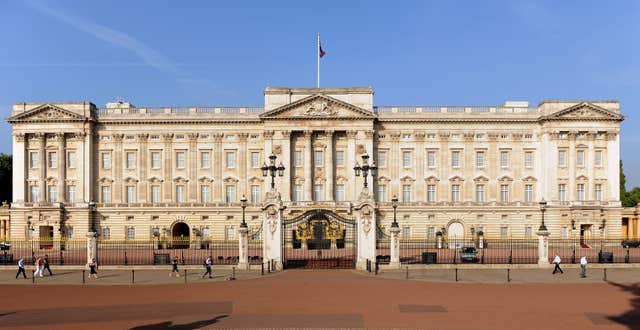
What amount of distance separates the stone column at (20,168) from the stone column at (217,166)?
22893mm

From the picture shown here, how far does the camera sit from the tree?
94.0m

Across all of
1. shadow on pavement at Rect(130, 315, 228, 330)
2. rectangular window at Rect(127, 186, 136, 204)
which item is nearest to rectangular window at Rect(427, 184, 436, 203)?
rectangular window at Rect(127, 186, 136, 204)

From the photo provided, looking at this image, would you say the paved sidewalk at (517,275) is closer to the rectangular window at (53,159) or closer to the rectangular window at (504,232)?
the rectangular window at (504,232)

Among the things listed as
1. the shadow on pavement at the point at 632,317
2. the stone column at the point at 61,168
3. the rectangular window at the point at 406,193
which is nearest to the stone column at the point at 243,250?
the shadow on pavement at the point at 632,317

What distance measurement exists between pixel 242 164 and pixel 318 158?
9538 millimetres

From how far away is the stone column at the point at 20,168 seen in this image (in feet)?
224

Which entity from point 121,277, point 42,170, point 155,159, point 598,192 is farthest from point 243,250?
point 598,192

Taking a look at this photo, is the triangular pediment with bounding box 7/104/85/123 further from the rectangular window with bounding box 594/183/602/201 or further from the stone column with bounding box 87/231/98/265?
the rectangular window with bounding box 594/183/602/201

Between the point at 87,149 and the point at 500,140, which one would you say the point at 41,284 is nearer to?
the point at 87,149

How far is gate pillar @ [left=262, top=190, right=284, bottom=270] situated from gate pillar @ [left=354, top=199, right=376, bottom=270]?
18.5 feet

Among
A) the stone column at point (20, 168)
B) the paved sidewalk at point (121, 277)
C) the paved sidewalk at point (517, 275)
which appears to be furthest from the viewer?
the stone column at point (20, 168)

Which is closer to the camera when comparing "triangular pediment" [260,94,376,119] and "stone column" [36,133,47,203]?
"triangular pediment" [260,94,376,119]

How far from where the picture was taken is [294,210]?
218ft

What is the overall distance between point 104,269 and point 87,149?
31979 mm
